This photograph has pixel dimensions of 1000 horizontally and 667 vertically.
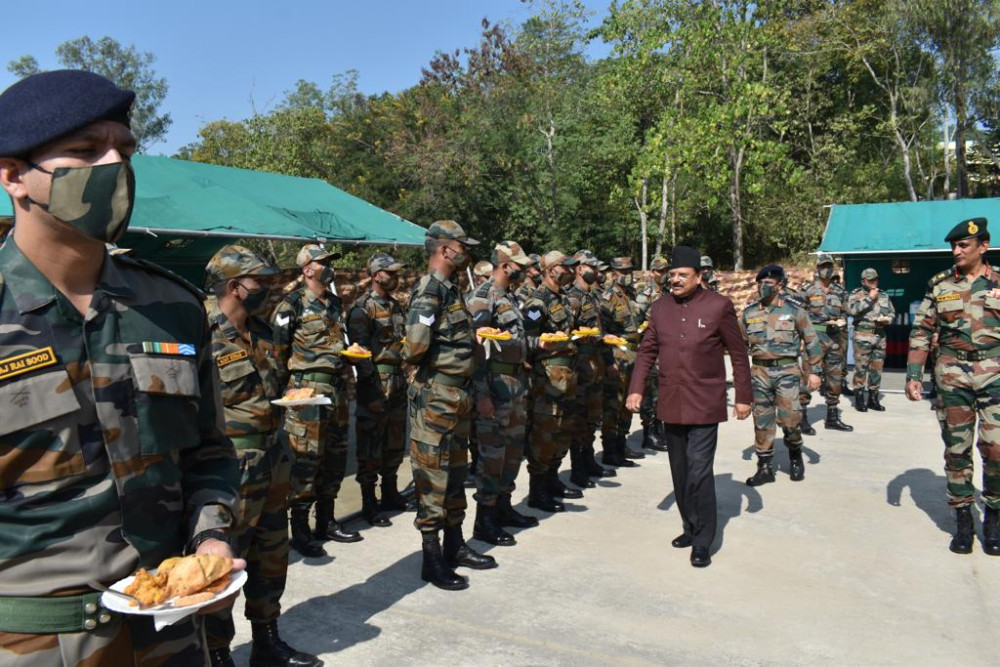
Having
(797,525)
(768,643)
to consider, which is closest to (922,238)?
(797,525)

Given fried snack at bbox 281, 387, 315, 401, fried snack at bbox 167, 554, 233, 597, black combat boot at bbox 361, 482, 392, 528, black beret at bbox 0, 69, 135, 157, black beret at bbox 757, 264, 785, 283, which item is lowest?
black combat boot at bbox 361, 482, 392, 528

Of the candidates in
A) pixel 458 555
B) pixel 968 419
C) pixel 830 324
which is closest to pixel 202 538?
pixel 458 555

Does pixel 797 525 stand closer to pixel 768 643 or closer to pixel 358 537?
pixel 768 643

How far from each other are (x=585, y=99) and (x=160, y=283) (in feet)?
86.7

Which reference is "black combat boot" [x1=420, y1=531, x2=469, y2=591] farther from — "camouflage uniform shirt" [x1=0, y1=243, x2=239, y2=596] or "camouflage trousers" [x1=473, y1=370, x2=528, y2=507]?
"camouflage uniform shirt" [x1=0, y1=243, x2=239, y2=596]

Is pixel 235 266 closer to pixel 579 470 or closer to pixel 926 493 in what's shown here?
pixel 579 470

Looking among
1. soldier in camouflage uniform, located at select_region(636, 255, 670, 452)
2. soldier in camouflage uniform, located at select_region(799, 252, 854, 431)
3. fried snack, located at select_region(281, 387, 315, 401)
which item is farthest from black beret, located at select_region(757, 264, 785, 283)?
fried snack, located at select_region(281, 387, 315, 401)

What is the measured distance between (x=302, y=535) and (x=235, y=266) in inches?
100

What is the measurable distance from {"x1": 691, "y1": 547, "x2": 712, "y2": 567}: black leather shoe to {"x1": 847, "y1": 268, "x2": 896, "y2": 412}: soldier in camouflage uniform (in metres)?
6.92

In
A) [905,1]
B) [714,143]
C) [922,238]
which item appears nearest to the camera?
[922,238]

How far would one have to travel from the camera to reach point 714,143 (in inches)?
894

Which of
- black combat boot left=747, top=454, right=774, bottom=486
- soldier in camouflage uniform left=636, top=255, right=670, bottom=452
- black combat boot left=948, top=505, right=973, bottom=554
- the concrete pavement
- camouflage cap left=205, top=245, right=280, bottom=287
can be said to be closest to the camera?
camouflage cap left=205, top=245, right=280, bottom=287

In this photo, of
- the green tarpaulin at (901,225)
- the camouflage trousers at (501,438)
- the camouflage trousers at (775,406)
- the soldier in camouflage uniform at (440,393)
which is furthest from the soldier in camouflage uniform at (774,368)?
the green tarpaulin at (901,225)

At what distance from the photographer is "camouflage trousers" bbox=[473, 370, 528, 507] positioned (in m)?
5.43
